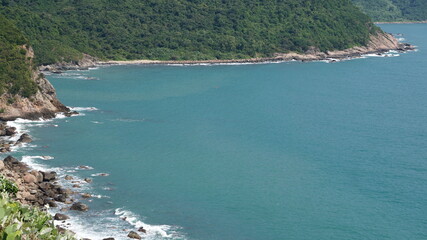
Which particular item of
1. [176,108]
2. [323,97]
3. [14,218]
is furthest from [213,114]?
[14,218]

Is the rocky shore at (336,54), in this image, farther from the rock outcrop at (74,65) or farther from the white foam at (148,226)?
the white foam at (148,226)

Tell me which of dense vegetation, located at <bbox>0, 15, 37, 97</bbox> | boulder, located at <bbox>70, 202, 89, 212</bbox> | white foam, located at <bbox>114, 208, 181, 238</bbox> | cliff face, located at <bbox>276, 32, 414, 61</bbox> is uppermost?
dense vegetation, located at <bbox>0, 15, 37, 97</bbox>

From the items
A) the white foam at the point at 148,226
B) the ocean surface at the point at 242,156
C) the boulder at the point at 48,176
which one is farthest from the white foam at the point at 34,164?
the white foam at the point at 148,226

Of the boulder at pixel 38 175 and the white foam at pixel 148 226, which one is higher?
the boulder at pixel 38 175

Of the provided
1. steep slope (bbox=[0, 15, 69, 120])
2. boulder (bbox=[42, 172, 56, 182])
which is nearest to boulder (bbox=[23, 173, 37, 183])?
boulder (bbox=[42, 172, 56, 182])

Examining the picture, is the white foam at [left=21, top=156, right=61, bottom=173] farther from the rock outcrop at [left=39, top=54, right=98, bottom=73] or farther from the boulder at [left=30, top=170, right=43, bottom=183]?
the rock outcrop at [left=39, top=54, right=98, bottom=73]

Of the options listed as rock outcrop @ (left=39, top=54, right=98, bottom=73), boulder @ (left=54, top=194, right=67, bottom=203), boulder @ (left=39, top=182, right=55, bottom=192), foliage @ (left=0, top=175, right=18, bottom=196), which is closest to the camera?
foliage @ (left=0, top=175, right=18, bottom=196)
